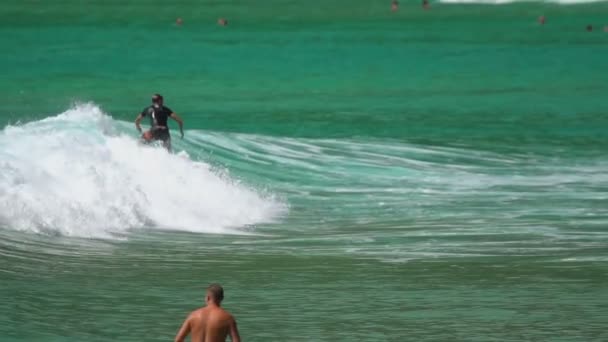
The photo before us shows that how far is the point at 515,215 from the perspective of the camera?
71.8ft

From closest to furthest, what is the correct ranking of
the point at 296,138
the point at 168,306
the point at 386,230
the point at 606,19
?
1. the point at 168,306
2. the point at 386,230
3. the point at 296,138
4. the point at 606,19

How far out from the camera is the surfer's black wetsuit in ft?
81.9

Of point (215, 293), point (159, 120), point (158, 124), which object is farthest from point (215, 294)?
point (158, 124)

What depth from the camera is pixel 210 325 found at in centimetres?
1037

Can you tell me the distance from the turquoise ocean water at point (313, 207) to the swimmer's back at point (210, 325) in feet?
10.6

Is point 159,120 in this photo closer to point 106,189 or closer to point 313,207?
point 313,207

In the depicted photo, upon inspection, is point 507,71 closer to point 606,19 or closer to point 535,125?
point 535,125

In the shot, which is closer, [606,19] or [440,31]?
[440,31]

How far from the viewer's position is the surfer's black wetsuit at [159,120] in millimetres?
24969

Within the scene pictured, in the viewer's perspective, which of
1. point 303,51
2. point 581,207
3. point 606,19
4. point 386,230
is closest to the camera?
point 386,230

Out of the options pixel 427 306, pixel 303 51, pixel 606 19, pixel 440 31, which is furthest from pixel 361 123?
pixel 606 19

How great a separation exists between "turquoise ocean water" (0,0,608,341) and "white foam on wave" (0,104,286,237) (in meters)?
0.05

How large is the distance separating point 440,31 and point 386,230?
66231 mm

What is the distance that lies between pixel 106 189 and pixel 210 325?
1197cm
